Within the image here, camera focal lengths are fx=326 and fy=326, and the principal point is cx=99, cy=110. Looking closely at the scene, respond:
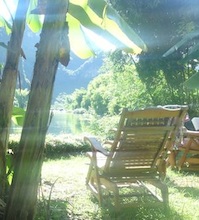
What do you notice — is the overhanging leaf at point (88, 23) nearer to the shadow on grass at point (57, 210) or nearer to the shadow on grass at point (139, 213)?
the shadow on grass at point (57, 210)

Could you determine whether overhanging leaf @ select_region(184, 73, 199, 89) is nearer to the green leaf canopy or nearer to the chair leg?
the green leaf canopy

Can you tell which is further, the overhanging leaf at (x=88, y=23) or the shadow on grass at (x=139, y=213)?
the shadow on grass at (x=139, y=213)

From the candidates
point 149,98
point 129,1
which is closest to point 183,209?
point 129,1

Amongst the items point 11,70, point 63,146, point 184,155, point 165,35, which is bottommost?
point 63,146

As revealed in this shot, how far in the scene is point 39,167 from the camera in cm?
129

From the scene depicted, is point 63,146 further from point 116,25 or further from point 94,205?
point 116,25

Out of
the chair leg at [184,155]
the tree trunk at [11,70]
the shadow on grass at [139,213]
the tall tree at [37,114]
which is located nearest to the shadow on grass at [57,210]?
the shadow on grass at [139,213]

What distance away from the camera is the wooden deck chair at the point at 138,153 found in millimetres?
2799

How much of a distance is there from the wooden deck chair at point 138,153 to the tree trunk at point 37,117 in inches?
57.0

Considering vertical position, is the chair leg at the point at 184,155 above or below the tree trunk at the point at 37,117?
below

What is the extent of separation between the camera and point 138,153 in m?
2.98

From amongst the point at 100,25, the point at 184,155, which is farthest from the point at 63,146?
the point at 100,25

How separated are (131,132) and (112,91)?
39.3 feet

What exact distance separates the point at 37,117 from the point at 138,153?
1.84 meters
